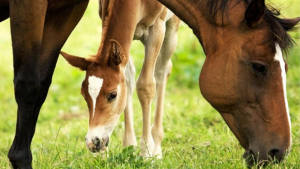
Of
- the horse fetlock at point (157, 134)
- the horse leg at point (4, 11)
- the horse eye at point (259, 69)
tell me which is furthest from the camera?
the horse fetlock at point (157, 134)

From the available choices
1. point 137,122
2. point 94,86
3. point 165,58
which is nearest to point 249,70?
point 94,86

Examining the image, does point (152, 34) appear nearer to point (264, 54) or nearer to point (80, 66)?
point (80, 66)

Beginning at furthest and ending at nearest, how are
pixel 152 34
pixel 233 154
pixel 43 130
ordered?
pixel 43 130
pixel 152 34
pixel 233 154

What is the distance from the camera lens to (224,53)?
4.07 metres

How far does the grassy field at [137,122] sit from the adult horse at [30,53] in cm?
27

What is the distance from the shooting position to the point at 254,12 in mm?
3916

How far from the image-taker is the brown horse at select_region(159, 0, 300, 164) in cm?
394

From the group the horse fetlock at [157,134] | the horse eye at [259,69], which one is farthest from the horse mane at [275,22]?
the horse fetlock at [157,134]

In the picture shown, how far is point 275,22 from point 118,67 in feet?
5.38

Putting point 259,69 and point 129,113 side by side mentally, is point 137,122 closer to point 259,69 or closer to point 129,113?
point 129,113

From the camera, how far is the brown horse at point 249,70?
394 centimetres

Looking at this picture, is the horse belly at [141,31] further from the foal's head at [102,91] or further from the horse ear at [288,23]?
the horse ear at [288,23]

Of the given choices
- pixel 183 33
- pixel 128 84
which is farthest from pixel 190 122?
pixel 183 33

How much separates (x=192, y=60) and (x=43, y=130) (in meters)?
3.08
